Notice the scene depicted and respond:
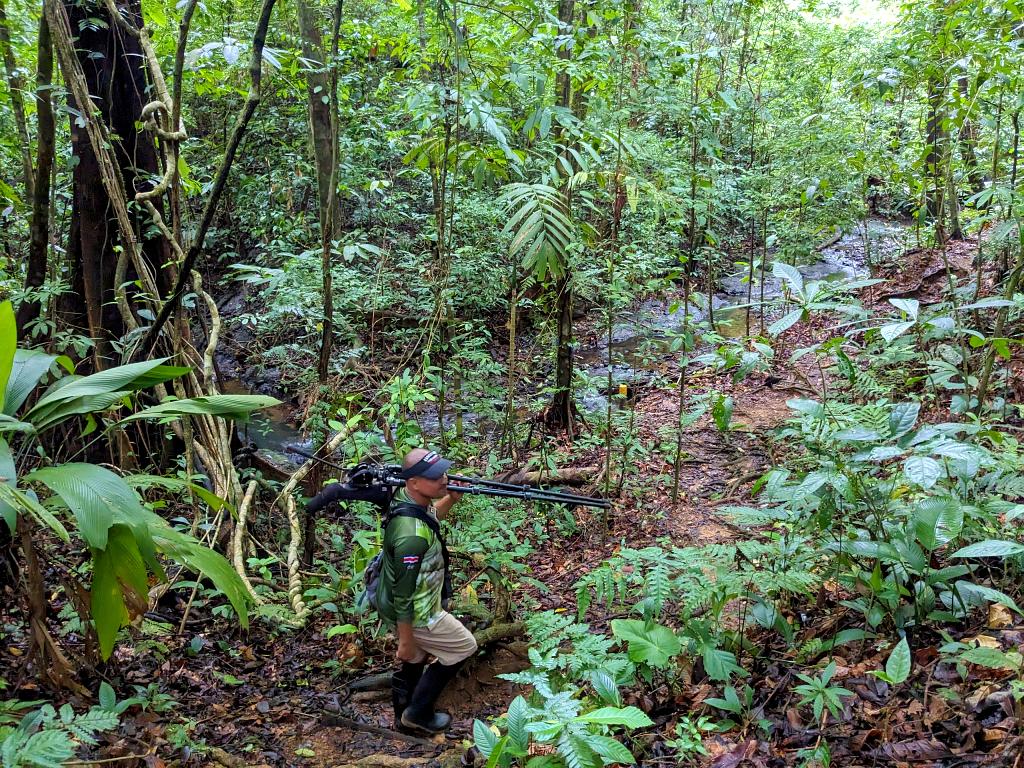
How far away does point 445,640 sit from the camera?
13.0 feet

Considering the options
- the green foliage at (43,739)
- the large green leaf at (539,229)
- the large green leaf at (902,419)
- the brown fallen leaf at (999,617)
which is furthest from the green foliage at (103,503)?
the brown fallen leaf at (999,617)

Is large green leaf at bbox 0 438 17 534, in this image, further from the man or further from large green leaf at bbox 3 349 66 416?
the man

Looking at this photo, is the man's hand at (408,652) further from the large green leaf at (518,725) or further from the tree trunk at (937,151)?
the tree trunk at (937,151)

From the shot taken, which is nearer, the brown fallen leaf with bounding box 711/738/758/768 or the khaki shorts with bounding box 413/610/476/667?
the brown fallen leaf with bounding box 711/738/758/768

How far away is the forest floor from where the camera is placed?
8.59 feet

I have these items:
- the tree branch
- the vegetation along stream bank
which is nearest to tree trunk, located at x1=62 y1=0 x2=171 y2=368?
the vegetation along stream bank

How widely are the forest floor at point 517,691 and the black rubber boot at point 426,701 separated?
0.11 meters

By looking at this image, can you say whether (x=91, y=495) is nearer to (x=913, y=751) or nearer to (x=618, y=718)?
(x=618, y=718)

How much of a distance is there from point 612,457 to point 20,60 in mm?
7814

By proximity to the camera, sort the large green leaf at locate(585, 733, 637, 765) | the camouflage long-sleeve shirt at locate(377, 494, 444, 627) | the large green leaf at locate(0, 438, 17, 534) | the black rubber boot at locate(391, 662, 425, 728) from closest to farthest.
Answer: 1. the large green leaf at locate(585, 733, 637, 765)
2. the large green leaf at locate(0, 438, 17, 534)
3. the camouflage long-sleeve shirt at locate(377, 494, 444, 627)
4. the black rubber boot at locate(391, 662, 425, 728)

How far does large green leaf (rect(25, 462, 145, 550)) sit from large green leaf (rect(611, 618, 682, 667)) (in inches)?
85.2

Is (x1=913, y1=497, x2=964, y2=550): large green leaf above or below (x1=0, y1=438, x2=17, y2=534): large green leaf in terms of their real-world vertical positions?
below

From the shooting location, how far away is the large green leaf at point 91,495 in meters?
2.35

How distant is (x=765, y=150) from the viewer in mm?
10633
